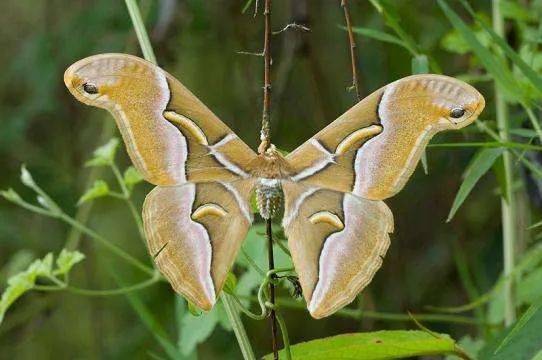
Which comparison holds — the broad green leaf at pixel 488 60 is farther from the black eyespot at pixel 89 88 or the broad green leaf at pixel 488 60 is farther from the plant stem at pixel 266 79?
the black eyespot at pixel 89 88

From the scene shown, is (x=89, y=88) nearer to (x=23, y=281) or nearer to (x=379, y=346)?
(x=379, y=346)

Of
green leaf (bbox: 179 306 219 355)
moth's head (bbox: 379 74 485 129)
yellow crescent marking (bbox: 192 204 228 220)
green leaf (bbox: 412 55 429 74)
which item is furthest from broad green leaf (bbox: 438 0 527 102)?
green leaf (bbox: 179 306 219 355)

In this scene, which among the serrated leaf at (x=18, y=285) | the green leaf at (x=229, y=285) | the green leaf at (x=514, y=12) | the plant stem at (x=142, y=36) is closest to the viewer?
the green leaf at (x=229, y=285)

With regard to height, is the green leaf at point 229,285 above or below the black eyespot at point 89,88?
below

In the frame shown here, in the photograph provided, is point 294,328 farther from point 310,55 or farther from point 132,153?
point 132,153

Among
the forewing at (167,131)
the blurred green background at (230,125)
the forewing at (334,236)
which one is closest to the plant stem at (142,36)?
the forewing at (167,131)

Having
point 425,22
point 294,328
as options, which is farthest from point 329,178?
point 294,328
